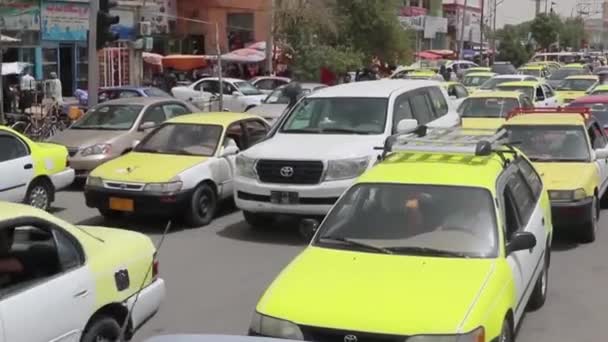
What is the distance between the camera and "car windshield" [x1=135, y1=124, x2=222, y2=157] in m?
12.5

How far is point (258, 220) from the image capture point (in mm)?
11734

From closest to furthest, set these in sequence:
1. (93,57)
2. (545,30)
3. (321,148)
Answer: (321,148), (93,57), (545,30)

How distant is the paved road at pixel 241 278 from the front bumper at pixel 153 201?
1.10 feet

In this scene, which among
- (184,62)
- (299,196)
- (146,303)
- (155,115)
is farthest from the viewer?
(184,62)

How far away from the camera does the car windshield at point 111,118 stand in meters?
16.0

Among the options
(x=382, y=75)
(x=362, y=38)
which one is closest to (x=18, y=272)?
(x=362, y=38)

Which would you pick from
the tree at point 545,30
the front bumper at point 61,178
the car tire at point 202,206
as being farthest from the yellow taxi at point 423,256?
the tree at point 545,30

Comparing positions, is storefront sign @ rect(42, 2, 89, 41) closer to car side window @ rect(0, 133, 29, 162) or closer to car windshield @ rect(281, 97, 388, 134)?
car side window @ rect(0, 133, 29, 162)

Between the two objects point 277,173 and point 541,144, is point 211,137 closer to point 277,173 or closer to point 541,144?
point 277,173

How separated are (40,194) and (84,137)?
129 inches

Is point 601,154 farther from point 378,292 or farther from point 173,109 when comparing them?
point 173,109

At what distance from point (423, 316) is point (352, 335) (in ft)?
1.43

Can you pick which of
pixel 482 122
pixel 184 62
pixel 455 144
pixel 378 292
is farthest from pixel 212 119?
pixel 184 62

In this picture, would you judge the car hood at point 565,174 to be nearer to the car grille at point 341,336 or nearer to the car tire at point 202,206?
the car tire at point 202,206
